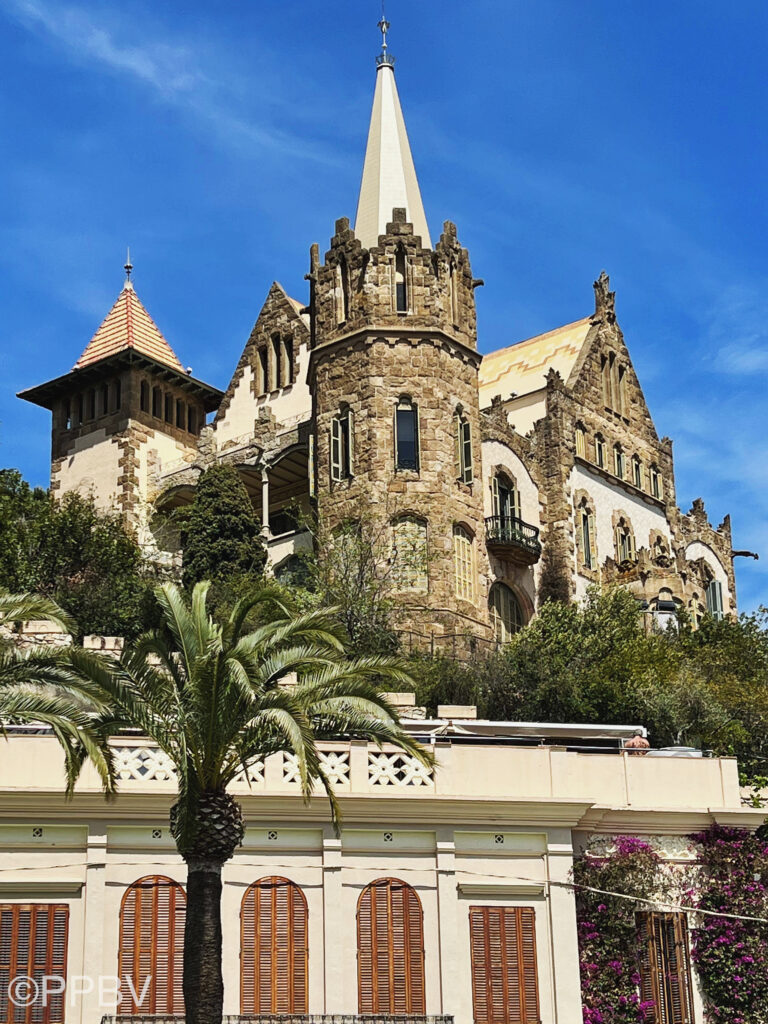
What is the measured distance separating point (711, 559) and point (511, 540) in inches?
736

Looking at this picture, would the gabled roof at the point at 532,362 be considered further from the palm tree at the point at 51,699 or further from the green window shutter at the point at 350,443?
the palm tree at the point at 51,699

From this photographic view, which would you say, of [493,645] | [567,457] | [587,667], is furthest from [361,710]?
[567,457]

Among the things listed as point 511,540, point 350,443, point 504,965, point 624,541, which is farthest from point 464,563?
point 504,965

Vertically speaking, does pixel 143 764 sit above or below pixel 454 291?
below

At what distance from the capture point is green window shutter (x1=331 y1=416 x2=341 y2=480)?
50.5 m

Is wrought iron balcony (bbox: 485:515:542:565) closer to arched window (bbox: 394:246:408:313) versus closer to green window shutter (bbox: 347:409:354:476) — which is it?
green window shutter (bbox: 347:409:354:476)

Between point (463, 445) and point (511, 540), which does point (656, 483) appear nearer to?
point (511, 540)

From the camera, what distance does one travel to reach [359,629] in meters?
43.8

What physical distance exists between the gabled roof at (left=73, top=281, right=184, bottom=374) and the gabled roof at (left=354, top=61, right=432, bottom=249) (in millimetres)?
11625

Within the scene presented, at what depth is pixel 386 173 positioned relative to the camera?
55.5m

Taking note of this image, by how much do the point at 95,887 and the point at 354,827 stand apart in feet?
13.6

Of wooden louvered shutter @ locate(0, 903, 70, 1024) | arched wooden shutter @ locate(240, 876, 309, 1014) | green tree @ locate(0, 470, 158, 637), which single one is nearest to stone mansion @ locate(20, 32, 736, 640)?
green tree @ locate(0, 470, 158, 637)

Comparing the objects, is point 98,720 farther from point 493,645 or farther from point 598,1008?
point 493,645

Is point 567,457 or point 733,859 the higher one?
point 567,457
